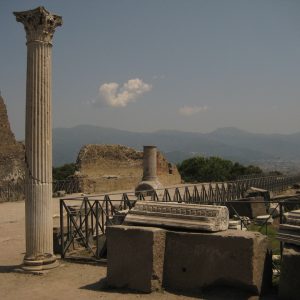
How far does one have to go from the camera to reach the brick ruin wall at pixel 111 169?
32688 mm

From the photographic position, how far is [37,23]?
9641 millimetres

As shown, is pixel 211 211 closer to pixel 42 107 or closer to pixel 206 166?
pixel 42 107

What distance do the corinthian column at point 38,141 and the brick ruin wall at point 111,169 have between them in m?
21.6

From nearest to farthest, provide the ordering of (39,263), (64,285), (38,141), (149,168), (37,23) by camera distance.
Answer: (64,285) → (39,263) → (38,141) → (37,23) → (149,168)

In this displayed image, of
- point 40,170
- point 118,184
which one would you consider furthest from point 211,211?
point 118,184

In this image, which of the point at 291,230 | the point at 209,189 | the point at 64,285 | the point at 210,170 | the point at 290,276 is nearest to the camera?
the point at 290,276

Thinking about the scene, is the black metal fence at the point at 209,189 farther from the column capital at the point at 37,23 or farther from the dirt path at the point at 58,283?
the column capital at the point at 37,23

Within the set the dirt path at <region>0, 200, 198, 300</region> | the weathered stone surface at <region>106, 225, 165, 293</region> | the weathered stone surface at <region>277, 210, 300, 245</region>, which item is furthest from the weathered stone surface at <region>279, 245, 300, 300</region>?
the weathered stone surface at <region>106, 225, 165, 293</region>

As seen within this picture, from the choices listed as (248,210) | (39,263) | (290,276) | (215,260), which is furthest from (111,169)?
(290,276)

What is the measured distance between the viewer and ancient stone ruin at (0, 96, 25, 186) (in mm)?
27078

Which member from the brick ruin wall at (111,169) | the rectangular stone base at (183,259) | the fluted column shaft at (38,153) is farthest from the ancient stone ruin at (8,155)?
the rectangular stone base at (183,259)

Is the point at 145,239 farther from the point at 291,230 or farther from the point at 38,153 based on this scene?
the point at 38,153

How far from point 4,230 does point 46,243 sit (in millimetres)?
6010

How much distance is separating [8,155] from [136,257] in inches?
856
